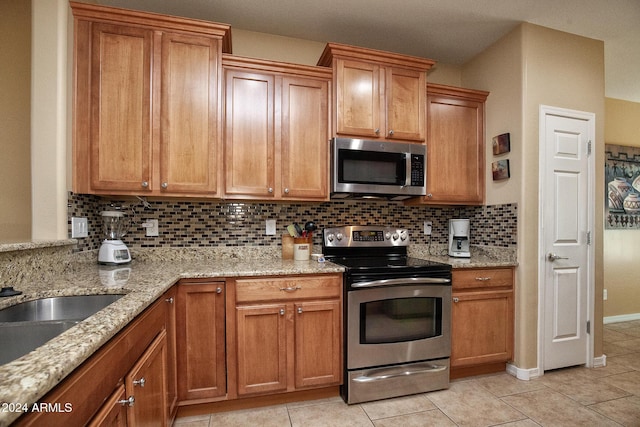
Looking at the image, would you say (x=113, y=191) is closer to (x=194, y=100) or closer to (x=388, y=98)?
(x=194, y=100)

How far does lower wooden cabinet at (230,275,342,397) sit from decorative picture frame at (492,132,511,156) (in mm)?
1689

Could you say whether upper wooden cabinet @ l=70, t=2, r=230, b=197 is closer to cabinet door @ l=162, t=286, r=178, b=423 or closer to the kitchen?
the kitchen

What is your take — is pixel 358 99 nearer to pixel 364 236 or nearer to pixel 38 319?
pixel 364 236

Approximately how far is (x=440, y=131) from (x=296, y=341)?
1999 mm

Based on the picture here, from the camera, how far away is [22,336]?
0.97 meters

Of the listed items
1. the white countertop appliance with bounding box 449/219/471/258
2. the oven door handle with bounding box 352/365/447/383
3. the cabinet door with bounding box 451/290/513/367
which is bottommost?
the oven door handle with bounding box 352/365/447/383

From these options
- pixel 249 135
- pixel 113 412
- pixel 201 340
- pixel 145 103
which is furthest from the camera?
pixel 249 135

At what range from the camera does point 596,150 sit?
2.46 metres

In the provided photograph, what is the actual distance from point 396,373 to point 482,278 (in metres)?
0.95

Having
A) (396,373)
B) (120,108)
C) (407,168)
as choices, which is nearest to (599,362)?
(396,373)

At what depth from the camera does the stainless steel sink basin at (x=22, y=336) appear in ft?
3.12

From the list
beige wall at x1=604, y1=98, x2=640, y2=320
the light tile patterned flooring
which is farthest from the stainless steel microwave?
beige wall at x1=604, y1=98, x2=640, y2=320

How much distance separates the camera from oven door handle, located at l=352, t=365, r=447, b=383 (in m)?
1.94

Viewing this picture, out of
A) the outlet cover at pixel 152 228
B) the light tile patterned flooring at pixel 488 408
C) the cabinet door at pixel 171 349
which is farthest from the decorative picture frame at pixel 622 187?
the outlet cover at pixel 152 228
